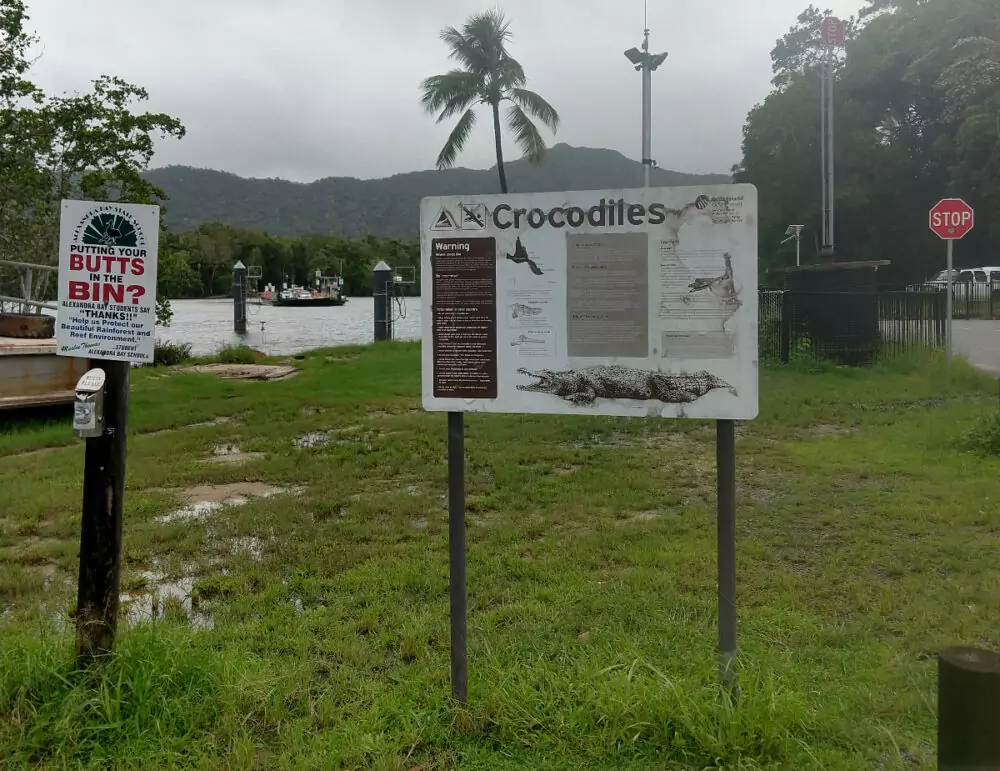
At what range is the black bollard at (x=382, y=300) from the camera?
22203 mm

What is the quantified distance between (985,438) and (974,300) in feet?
80.7

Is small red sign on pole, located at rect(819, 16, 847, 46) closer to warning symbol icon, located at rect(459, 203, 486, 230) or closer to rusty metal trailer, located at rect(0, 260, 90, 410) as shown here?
rusty metal trailer, located at rect(0, 260, 90, 410)

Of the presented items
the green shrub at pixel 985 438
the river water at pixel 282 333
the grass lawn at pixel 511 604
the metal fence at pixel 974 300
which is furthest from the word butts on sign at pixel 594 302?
the metal fence at pixel 974 300

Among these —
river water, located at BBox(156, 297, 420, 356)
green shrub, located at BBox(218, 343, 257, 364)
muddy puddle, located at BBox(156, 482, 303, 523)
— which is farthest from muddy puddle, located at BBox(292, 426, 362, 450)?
river water, located at BBox(156, 297, 420, 356)

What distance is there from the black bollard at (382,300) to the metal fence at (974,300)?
1543 cm

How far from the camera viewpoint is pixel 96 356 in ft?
9.37

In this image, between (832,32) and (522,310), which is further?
(832,32)

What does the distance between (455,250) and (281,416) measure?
23.7ft

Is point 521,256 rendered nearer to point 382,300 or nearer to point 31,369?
point 31,369

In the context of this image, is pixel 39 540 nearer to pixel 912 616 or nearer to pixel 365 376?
pixel 912 616

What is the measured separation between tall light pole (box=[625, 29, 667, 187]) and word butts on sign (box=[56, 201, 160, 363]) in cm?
854

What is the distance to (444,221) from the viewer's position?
295 centimetres

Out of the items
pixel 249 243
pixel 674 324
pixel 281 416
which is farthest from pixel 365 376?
pixel 249 243

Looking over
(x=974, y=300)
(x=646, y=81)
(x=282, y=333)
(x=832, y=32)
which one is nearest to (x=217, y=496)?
(x=646, y=81)
